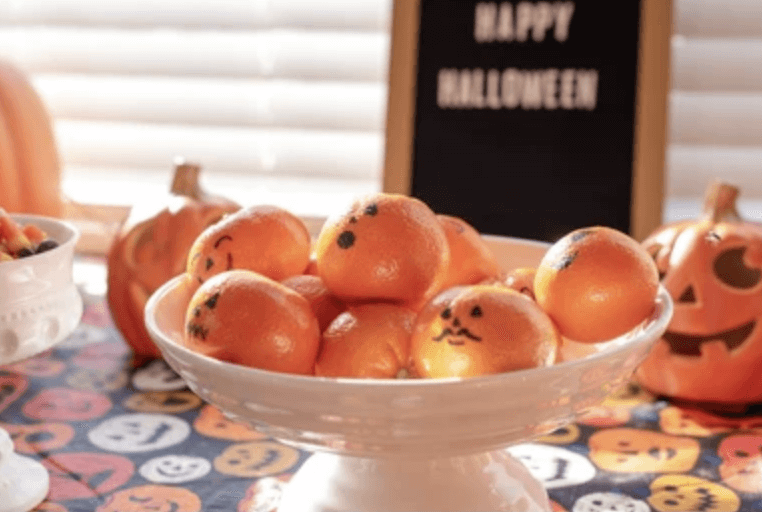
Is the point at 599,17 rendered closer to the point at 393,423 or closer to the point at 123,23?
the point at 123,23

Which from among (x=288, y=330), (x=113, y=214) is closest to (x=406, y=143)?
(x=113, y=214)

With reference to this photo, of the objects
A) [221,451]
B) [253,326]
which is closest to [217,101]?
[221,451]

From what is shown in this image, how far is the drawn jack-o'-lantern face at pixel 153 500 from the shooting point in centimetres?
84

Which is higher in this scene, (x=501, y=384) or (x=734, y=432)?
(x=501, y=384)

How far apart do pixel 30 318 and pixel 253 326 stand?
255mm

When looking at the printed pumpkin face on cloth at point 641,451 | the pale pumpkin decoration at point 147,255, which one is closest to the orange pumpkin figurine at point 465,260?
the printed pumpkin face on cloth at point 641,451

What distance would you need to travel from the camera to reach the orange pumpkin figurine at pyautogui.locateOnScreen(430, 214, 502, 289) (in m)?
0.82

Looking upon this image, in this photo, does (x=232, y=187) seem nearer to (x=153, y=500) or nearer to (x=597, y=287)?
(x=153, y=500)

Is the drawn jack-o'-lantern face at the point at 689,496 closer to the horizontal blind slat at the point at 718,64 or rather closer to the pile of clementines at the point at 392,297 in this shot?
the pile of clementines at the point at 392,297

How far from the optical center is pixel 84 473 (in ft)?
2.96

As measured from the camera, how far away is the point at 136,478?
0.89 metres

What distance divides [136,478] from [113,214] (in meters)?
0.87

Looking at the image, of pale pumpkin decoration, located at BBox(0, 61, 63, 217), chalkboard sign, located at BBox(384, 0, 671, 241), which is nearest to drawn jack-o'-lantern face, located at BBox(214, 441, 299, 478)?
chalkboard sign, located at BBox(384, 0, 671, 241)

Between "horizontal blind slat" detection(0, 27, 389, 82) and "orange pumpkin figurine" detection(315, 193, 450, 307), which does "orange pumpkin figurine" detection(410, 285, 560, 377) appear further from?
"horizontal blind slat" detection(0, 27, 389, 82)
